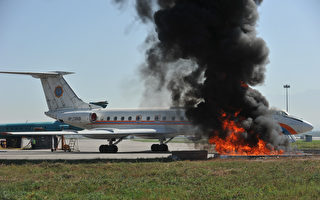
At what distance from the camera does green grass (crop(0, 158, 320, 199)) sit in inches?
463

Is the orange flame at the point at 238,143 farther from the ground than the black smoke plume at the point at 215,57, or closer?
closer

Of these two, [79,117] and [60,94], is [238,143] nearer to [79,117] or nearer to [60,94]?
[79,117]

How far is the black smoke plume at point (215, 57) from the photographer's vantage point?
72.3 feet

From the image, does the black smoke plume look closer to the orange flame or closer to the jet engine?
the orange flame

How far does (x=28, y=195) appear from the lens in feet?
38.7

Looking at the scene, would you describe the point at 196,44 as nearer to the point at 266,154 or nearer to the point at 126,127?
the point at 266,154

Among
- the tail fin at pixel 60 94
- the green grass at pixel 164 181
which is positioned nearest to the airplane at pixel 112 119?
the tail fin at pixel 60 94

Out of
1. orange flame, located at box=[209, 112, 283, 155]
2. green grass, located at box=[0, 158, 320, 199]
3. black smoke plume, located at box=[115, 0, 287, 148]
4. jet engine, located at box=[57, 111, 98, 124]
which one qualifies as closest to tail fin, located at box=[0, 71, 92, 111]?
jet engine, located at box=[57, 111, 98, 124]

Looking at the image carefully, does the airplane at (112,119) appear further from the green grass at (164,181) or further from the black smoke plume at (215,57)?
the green grass at (164,181)

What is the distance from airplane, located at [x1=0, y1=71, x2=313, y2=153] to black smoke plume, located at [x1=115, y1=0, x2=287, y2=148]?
4.75 meters

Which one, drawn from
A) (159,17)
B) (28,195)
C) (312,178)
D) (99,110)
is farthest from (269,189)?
(99,110)

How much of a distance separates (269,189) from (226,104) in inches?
446

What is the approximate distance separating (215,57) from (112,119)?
14624 mm

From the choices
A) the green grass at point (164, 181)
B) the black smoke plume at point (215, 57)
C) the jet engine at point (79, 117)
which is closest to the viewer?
the green grass at point (164, 181)
